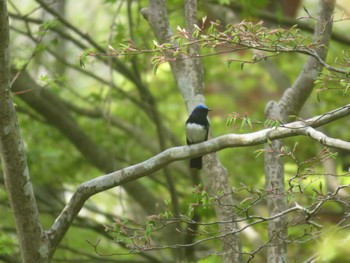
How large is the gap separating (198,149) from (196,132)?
198 cm

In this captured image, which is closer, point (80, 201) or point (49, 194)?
point (80, 201)

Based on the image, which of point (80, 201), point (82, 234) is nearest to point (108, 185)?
point (80, 201)

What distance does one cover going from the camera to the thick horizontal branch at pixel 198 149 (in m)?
4.42

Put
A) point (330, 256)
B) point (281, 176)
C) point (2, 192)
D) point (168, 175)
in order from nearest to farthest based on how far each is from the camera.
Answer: point (330, 256) → point (281, 176) → point (168, 175) → point (2, 192)

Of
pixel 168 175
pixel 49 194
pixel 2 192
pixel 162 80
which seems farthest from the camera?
pixel 162 80

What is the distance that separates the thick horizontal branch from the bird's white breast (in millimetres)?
1745

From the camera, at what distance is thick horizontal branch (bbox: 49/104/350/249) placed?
4422 mm

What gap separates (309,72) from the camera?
21.6ft

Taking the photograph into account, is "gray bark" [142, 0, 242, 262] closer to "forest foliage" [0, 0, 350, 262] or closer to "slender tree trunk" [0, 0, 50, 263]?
"forest foliage" [0, 0, 350, 262]

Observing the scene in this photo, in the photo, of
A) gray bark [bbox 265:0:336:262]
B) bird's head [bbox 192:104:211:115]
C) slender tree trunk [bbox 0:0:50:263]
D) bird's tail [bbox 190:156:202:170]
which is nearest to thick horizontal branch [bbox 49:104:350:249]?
slender tree trunk [bbox 0:0:50:263]

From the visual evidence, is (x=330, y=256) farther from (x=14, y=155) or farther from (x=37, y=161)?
(x=37, y=161)

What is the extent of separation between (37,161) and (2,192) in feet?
2.22

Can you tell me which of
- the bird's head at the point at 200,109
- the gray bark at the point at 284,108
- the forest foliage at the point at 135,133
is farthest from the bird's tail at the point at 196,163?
the gray bark at the point at 284,108

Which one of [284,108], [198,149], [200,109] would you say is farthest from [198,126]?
[198,149]
